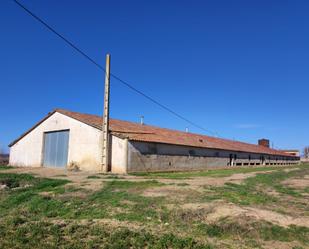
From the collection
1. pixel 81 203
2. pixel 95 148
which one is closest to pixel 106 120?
pixel 95 148

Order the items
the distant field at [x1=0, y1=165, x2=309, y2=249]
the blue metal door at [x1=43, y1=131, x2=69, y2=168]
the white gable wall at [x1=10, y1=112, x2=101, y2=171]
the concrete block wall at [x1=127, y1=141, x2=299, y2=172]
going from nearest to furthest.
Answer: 1. the distant field at [x1=0, y1=165, x2=309, y2=249]
2. the concrete block wall at [x1=127, y1=141, x2=299, y2=172]
3. the white gable wall at [x1=10, y1=112, x2=101, y2=171]
4. the blue metal door at [x1=43, y1=131, x2=69, y2=168]

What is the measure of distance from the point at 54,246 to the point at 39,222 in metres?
1.80

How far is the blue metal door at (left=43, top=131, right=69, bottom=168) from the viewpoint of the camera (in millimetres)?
24641

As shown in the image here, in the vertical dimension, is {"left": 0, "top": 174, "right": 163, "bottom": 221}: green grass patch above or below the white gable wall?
below

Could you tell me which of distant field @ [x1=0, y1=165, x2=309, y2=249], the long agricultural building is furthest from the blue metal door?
distant field @ [x1=0, y1=165, x2=309, y2=249]

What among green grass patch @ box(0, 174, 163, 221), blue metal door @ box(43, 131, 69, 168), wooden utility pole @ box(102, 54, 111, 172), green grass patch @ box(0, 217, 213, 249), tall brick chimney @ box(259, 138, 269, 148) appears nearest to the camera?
green grass patch @ box(0, 217, 213, 249)

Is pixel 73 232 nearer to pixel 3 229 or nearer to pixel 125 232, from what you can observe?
pixel 125 232

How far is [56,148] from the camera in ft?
83.7

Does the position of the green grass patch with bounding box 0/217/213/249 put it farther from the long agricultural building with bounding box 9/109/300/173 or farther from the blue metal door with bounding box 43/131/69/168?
the blue metal door with bounding box 43/131/69/168

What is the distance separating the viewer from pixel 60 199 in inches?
393

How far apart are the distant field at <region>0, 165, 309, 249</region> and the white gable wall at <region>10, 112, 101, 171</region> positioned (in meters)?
10.4

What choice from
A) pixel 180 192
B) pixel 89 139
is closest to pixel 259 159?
pixel 89 139

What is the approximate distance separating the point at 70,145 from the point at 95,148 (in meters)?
3.09

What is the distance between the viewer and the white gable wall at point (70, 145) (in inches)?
872
